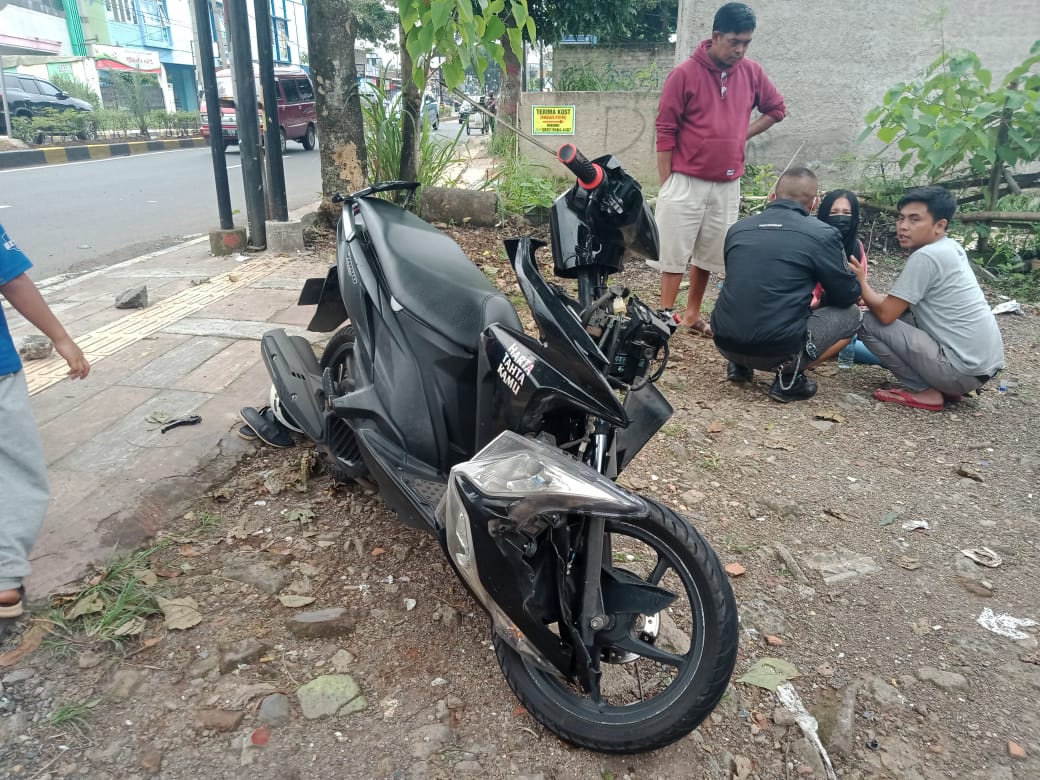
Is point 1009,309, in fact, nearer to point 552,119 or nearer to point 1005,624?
point 1005,624

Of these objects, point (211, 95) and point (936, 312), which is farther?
point (211, 95)

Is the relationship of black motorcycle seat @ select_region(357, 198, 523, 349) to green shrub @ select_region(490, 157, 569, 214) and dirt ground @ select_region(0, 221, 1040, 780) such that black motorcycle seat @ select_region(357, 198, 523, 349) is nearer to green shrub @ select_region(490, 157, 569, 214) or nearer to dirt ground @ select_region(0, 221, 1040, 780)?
dirt ground @ select_region(0, 221, 1040, 780)

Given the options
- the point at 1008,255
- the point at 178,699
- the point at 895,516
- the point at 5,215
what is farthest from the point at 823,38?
the point at 5,215

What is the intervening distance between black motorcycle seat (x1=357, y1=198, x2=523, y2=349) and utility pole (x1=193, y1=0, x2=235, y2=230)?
3.73 metres

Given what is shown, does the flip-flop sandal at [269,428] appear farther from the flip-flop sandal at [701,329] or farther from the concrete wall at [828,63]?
the concrete wall at [828,63]

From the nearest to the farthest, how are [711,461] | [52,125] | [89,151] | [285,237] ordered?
1. [711,461]
2. [285,237]
3. [89,151]
4. [52,125]

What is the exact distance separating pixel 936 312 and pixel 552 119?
5232 mm

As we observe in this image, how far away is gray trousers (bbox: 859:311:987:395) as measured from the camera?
381 centimetres

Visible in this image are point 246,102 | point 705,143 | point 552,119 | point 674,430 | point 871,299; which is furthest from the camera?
point 552,119

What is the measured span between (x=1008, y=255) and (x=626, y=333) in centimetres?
590

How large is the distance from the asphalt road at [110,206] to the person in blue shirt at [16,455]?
444cm

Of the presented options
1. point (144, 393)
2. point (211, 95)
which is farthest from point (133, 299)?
point (211, 95)

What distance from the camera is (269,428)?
3.22 metres

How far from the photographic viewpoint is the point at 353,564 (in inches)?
99.9
